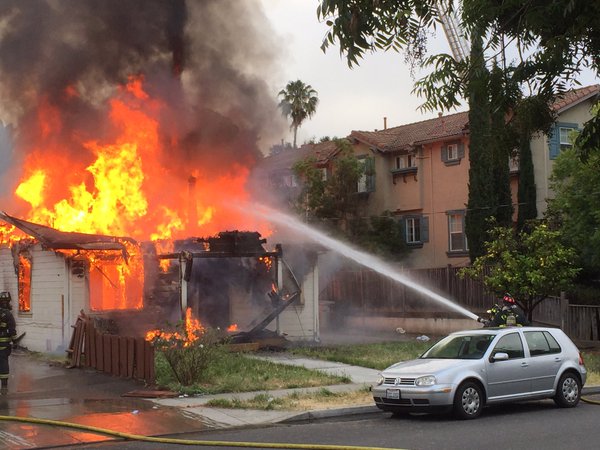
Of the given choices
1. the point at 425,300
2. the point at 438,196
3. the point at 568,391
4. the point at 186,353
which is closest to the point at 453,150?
the point at 438,196

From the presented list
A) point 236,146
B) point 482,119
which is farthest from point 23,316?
point 482,119

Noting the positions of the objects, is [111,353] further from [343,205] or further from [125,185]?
[343,205]

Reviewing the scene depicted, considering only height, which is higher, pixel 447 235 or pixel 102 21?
pixel 102 21

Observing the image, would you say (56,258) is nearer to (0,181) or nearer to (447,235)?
(0,181)

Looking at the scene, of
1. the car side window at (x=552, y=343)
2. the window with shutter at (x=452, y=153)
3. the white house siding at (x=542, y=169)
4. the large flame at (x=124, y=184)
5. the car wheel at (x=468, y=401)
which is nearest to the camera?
the car wheel at (x=468, y=401)

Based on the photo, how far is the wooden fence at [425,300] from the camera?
2178cm

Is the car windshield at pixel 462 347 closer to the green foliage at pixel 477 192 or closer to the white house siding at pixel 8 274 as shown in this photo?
the white house siding at pixel 8 274

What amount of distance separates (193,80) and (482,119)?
11.1 m

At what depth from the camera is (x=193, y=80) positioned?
2266 cm

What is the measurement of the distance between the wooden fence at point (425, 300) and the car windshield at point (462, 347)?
35.1 ft

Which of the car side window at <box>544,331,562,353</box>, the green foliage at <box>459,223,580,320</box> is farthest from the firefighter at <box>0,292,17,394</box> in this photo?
the green foliage at <box>459,223,580,320</box>

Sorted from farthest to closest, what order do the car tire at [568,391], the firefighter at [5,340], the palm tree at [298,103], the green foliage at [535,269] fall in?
the palm tree at [298,103] → the green foliage at [535,269] → the firefighter at [5,340] → the car tire at [568,391]

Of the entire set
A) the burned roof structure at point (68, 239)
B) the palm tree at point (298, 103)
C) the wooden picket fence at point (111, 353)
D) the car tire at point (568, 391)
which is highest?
the palm tree at point (298, 103)

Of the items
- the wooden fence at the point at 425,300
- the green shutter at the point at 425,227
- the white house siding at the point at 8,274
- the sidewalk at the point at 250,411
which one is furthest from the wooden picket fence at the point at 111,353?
the green shutter at the point at 425,227
